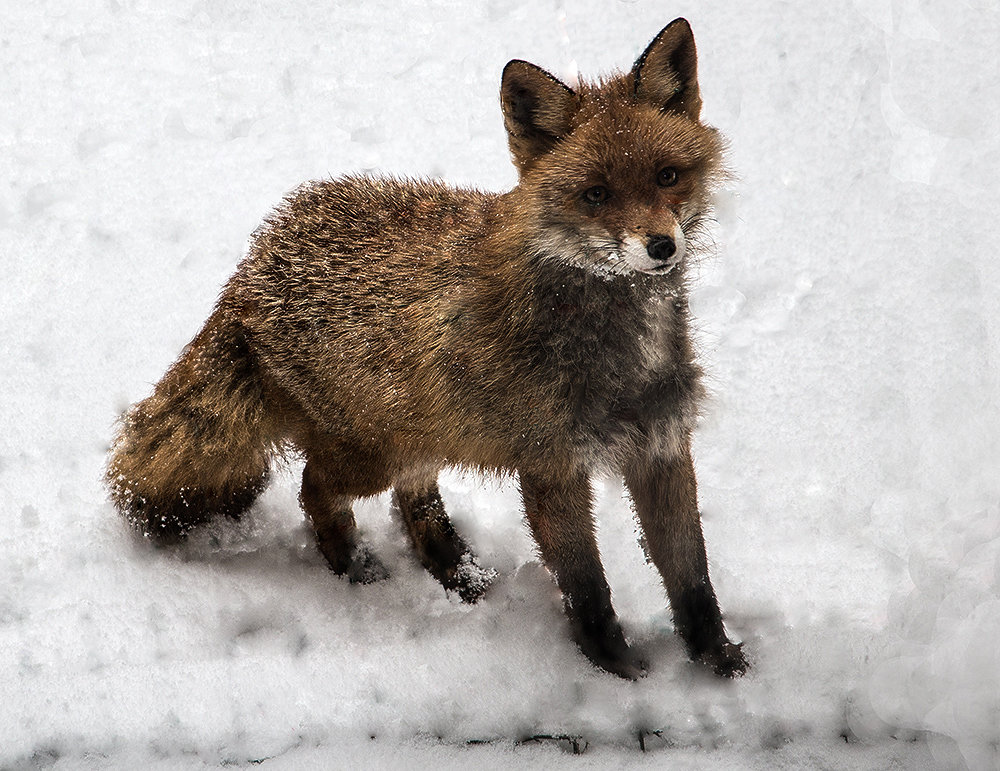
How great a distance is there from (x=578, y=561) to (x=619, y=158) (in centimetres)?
174

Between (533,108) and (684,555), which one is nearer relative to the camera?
(533,108)

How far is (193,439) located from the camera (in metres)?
4.90

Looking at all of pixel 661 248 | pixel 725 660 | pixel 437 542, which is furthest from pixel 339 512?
pixel 661 248

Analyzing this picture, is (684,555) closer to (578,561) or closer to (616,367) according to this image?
(578,561)

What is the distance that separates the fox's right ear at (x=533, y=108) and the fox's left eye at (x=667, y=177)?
395 mm

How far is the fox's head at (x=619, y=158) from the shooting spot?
3568 millimetres

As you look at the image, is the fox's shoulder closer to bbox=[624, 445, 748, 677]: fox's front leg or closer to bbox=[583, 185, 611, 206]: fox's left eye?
bbox=[583, 185, 611, 206]: fox's left eye

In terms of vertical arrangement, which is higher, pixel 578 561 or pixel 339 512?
pixel 339 512

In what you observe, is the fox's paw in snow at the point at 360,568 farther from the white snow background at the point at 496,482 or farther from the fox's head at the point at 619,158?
the fox's head at the point at 619,158

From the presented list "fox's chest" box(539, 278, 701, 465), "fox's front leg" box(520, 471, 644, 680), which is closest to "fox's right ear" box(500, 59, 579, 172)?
"fox's chest" box(539, 278, 701, 465)

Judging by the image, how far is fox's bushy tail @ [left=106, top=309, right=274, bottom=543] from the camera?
4863 millimetres

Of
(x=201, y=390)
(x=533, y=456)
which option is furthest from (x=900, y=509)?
(x=201, y=390)

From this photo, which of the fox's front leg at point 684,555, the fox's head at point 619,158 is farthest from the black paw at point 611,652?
the fox's head at point 619,158

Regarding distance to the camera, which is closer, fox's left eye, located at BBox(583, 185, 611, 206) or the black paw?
fox's left eye, located at BBox(583, 185, 611, 206)
